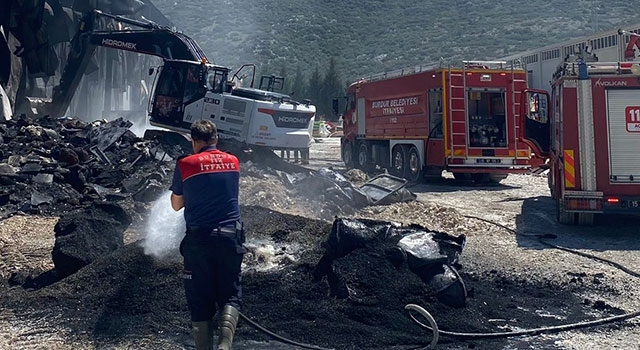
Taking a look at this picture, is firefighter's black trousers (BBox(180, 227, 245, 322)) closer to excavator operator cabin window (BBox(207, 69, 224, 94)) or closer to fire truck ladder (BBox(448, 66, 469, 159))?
fire truck ladder (BBox(448, 66, 469, 159))

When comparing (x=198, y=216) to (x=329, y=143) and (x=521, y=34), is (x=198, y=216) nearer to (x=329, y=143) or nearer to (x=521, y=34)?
(x=329, y=143)

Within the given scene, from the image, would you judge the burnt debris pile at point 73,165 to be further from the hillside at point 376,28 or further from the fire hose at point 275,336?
the hillside at point 376,28

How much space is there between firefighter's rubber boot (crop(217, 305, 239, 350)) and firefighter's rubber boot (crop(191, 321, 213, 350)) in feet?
0.48

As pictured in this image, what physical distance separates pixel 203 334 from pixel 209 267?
A: 0.51 m

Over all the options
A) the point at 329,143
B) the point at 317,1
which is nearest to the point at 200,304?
the point at 329,143

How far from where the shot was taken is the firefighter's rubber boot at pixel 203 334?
5.43 meters

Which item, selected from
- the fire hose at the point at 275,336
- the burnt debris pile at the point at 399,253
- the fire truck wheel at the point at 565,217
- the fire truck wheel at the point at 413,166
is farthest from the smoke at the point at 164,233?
the fire truck wheel at the point at 413,166

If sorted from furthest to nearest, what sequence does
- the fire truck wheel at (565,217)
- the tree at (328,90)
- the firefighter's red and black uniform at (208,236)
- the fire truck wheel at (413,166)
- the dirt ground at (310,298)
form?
the tree at (328,90), the fire truck wheel at (413,166), the fire truck wheel at (565,217), the dirt ground at (310,298), the firefighter's red and black uniform at (208,236)

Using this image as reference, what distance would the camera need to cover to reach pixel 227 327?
5324mm

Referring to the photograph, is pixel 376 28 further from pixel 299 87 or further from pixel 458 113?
pixel 458 113

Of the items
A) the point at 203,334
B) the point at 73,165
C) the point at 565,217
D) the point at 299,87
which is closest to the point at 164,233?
the point at 203,334

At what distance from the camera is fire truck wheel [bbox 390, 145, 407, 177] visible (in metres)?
20.0

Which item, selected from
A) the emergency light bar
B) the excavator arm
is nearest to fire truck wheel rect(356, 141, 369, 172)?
the excavator arm

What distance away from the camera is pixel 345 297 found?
7066 mm
